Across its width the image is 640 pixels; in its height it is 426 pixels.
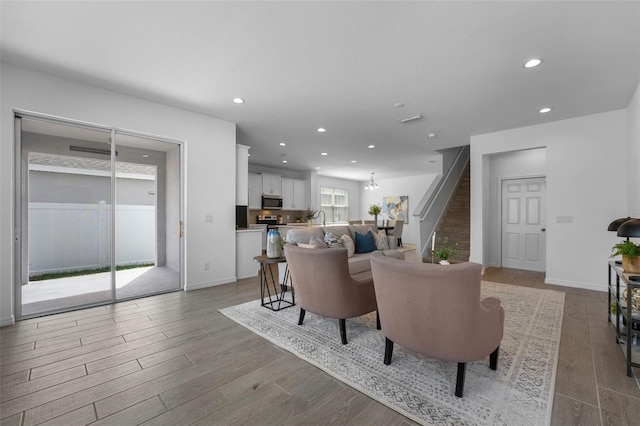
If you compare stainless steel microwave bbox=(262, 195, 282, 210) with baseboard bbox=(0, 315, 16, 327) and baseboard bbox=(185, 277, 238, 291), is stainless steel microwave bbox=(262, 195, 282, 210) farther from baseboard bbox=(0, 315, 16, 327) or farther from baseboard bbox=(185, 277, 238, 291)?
baseboard bbox=(0, 315, 16, 327)

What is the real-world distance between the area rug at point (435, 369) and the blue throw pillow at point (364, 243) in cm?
177

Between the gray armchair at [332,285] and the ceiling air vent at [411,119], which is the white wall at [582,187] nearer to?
the ceiling air vent at [411,119]

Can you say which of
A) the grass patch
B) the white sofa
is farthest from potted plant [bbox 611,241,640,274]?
the grass patch

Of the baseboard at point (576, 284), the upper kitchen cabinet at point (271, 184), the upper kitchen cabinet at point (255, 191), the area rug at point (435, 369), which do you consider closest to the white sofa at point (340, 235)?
the area rug at point (435, 369)

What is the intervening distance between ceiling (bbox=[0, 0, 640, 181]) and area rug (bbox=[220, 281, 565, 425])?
9.22ft

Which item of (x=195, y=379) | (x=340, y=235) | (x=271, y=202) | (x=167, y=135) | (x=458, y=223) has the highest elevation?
(x=167, y=135)

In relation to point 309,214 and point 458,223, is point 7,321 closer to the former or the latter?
point 309,214

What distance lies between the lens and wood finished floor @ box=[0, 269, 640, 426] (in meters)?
1.64

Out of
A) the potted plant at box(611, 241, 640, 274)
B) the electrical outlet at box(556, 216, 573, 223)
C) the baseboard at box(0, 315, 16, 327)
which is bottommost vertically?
the baseboard at box(0, 315, 16, 327)

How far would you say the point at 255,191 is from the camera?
8469mm

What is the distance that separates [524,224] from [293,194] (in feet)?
21.7

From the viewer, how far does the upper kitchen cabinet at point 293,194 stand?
9.30 meters

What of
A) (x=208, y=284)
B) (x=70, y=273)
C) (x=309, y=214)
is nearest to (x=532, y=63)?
(x=208, y=284)

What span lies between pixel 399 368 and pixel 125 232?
3.99m
